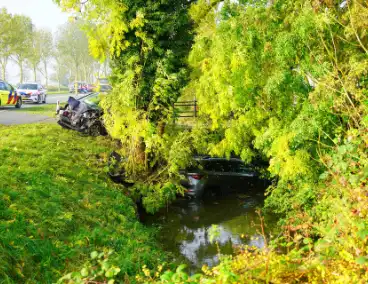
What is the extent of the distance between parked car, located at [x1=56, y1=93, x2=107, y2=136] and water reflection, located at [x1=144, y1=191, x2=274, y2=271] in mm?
4899

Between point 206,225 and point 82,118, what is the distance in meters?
7.02

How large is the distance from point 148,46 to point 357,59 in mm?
6068

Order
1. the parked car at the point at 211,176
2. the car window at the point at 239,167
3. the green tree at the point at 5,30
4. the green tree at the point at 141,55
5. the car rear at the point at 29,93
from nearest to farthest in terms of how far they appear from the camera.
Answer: the green tree at the point at 141,55 → the parked car at the point at 211,176 → the car window at the point at 239,167 → the car rear at the point at 29,93 → the green tree at the point at 5,30

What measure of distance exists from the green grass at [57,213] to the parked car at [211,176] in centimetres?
55

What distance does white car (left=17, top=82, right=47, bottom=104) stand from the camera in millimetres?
27000

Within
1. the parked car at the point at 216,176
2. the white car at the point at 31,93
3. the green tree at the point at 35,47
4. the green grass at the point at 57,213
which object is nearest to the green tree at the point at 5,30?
the green tree at the point at 35,47

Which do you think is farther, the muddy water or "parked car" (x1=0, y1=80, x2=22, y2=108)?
"parked car" (x1=0, y1=80, x2=22, y2=108)

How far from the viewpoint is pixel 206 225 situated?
37.4ft

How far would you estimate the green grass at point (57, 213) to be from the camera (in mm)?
5953

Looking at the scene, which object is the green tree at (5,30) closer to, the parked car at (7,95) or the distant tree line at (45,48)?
the distant tree line at (45,48)

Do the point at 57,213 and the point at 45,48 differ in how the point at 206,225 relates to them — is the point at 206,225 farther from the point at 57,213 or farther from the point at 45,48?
the point at 45,48

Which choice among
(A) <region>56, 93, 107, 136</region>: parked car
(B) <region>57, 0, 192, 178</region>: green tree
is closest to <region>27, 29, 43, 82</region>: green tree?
(A) <region>56, 93, 107, 136</region>: parked car

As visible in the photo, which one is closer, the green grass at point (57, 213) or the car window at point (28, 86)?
the green grass at point (57, 213)

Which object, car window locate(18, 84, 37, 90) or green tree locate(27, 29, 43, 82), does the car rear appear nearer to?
car window locate(18, 84, 37, 90)
